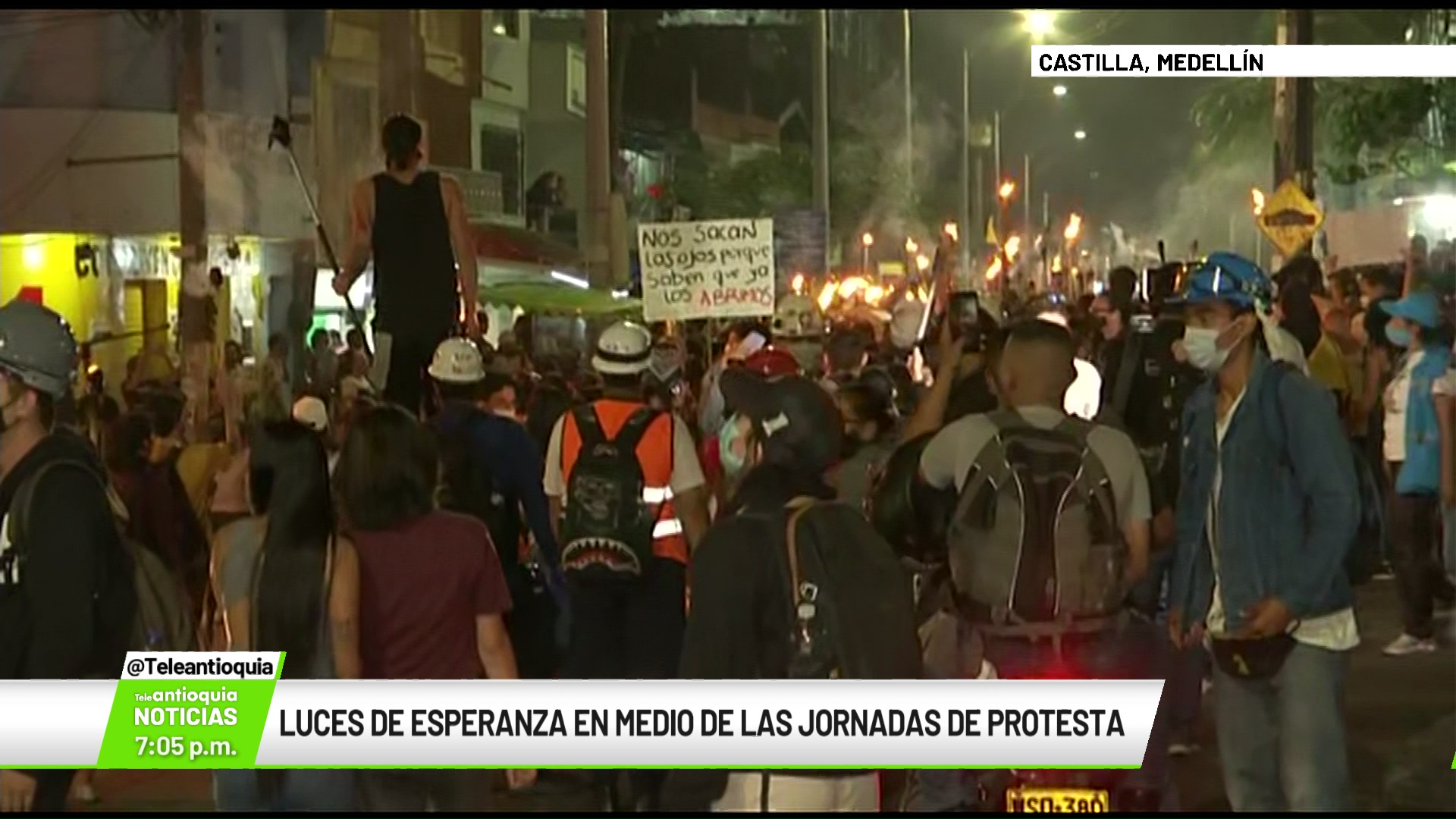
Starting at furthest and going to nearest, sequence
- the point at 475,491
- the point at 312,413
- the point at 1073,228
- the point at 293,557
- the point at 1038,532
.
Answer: the point at 1073,228
the point at 312,413
the point at 475,491
the point at 1038,532
the point at 293,557

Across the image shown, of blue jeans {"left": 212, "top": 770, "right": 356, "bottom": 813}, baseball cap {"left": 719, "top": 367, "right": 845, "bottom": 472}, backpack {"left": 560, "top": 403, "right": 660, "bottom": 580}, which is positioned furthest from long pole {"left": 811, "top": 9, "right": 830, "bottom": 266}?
baseball cap {"left": 719, "top": 367, "right": 845, "bottom": 472}

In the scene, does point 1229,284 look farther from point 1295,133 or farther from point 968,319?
point 1295,133

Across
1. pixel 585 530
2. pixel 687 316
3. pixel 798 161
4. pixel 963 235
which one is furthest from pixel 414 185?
pixel 798 161

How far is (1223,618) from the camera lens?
5.89 m

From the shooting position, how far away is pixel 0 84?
16.5m

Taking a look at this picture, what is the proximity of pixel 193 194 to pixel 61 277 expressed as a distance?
189cm

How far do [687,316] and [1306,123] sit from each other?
418 cm

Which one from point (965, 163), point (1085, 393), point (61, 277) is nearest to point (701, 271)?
point (1085, 393)

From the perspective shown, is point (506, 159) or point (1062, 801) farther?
point (506, 159)

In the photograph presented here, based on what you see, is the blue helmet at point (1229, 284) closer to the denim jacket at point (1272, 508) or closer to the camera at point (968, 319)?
the denim jacket at point (1272, 508)

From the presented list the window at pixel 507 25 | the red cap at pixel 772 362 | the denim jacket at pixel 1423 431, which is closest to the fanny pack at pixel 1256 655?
the red cap at pixel 772 362

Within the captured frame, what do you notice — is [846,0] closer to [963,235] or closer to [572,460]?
[572,460]

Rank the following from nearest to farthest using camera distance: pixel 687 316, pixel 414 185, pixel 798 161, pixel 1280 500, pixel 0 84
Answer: pixel 1280 500 < pixel 414 185 < pixel 687 316 < pixel 0 84 < pixel 798 161

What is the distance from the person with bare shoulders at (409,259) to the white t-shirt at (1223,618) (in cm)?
277
